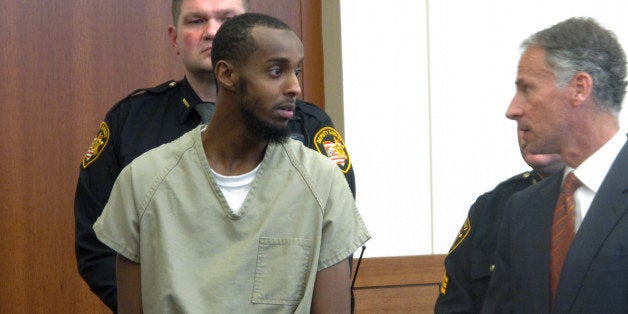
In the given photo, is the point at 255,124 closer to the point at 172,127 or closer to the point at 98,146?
the point at 172,127

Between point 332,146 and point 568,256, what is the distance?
0.83m

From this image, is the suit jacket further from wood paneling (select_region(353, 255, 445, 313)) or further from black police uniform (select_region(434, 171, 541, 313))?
wood paneling (select_region(353, 255, 445, 313))

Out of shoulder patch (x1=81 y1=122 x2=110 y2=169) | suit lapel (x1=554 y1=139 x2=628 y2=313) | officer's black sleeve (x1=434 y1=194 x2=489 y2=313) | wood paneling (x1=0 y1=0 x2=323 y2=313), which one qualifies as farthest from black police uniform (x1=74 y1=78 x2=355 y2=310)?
wood paneling (x1=0 y1=0 x2=323 y2=313)

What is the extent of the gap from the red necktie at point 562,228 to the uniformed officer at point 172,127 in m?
0.68

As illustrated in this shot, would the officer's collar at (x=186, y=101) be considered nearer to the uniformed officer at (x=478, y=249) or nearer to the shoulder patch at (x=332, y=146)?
the shoulder patch at (x=332, y=146)

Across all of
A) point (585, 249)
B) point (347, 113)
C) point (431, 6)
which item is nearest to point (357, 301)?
point (347, 113)

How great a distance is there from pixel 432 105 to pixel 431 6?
0.42m

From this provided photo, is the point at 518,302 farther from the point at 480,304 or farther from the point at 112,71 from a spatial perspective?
the point at 112,71

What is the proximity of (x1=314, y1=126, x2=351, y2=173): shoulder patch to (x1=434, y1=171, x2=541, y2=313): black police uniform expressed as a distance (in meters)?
0.48

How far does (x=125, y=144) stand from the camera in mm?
3141

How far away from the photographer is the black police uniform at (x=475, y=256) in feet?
10.8

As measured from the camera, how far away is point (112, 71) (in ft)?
14.3

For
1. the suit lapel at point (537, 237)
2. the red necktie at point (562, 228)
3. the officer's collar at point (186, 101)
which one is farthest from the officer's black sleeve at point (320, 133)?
the red necktie at point (562, 228)

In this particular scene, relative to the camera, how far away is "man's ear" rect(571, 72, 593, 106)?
2773 mm
